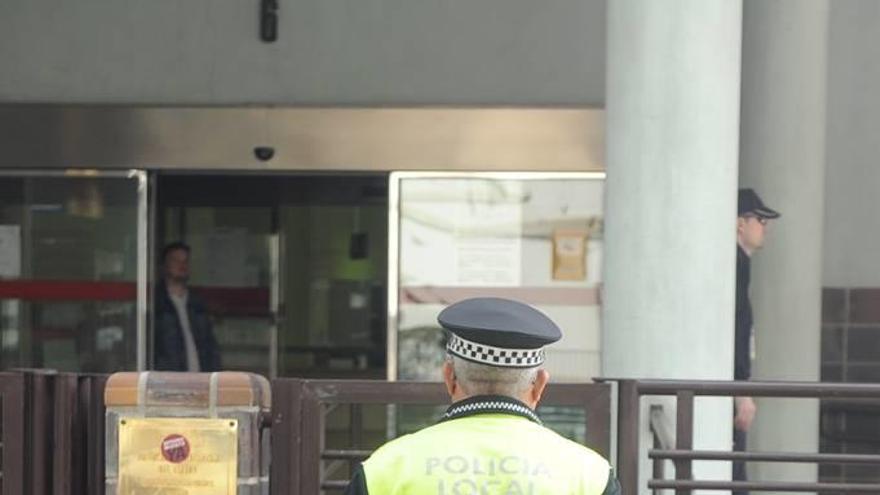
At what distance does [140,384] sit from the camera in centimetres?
418

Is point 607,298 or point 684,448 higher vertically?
point 607,298

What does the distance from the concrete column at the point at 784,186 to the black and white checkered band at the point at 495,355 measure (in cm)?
493

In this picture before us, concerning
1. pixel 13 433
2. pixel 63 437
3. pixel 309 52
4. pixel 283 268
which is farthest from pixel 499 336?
pixel 283 268

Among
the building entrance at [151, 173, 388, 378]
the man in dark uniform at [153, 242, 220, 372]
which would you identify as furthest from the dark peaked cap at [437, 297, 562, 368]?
the building entrance at [151, 173, 388, 378]

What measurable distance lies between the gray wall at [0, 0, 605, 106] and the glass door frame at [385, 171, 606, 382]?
50cm

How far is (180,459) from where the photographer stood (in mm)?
4113

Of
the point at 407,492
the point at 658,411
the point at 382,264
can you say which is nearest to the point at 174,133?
the point at 382,264

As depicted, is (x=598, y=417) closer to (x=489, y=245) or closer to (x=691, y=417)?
(x=691, y=417)

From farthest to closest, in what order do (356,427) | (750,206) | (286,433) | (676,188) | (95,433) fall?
1. (356,427)
2. (750,206)
3. (676,188)
4. (95,433)
5. (286,433)

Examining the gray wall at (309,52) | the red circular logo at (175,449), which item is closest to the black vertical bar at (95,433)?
the red circular logo at (175,449)

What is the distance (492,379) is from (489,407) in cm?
6

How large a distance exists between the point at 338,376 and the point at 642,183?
4.70 metres

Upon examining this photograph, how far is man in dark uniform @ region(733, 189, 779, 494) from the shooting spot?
5695 mm

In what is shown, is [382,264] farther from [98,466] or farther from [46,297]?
[98,466]
